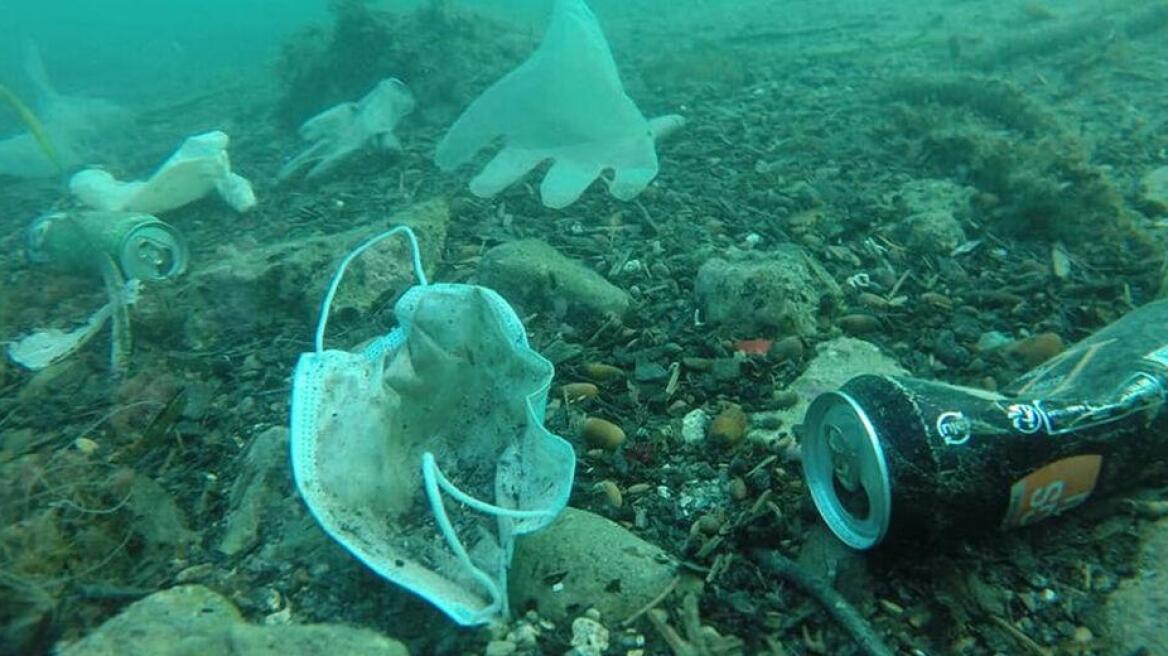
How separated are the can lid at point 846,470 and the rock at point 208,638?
4.24 feet

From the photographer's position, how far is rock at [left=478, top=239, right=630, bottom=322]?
3320mm

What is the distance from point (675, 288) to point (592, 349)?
668 millimetres

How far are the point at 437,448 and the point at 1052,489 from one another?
1.85 metres

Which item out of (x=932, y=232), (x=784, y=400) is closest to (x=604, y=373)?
(x=784, y=400)

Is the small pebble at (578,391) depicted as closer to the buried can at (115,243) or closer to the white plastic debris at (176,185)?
the buried can at (115,243)

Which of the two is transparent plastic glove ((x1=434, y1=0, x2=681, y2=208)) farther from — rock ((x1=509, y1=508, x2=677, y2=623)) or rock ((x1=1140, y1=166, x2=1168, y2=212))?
rock ((x1=1140, y1=166, x2=1168, y2=212))

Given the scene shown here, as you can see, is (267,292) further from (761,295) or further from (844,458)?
(844,458)

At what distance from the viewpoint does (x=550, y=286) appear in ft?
11.0

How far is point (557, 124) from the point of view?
4750mm

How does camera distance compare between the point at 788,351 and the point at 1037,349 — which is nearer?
the point at 1037,349

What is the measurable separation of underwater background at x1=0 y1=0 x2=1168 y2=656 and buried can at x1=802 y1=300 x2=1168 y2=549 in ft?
0.19

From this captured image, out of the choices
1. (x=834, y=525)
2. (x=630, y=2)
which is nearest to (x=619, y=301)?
(x=834, y=525)

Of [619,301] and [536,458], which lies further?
[619,301]

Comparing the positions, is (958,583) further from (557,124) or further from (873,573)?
(557,124)
